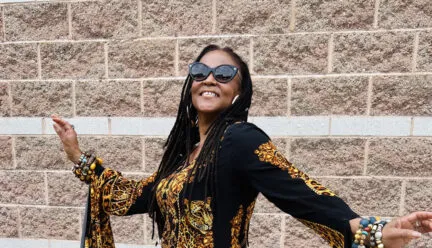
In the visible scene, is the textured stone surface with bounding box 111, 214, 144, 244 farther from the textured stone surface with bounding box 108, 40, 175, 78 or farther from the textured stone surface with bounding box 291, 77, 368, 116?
the textured stone surface with bounding box 291, 77, 368, 116

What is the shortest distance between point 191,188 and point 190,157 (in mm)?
266

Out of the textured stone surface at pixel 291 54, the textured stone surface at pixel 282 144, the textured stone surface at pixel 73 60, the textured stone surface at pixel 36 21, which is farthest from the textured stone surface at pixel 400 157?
the textured stone surface at pixel 36 21

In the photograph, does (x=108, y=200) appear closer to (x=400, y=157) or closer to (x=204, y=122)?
(x=204, y=122)

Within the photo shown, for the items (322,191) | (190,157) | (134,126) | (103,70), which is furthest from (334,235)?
(103,70)

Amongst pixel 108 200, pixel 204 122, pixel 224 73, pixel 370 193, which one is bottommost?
pixel 370 193

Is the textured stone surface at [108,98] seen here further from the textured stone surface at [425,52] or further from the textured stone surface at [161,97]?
the textured stone surface at [425,52]

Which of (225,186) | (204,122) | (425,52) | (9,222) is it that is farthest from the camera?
(9,222)

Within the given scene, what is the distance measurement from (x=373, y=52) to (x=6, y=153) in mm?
3258

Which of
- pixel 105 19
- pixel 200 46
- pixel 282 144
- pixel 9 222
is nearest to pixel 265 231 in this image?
pixel 282 144

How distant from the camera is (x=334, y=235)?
3.49 feet

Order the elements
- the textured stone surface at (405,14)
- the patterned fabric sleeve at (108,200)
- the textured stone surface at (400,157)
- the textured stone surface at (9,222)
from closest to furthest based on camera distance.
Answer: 1. the patterned fabric sleeve at (108,200)
2. the textured stone surface at (405,14)
3. the textured stone surface at (400,157)
4. the textured stone surface at (9,222)

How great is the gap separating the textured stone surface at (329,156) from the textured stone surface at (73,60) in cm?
178

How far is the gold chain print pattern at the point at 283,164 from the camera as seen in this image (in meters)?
1.08

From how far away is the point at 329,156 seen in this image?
8.11 ft
